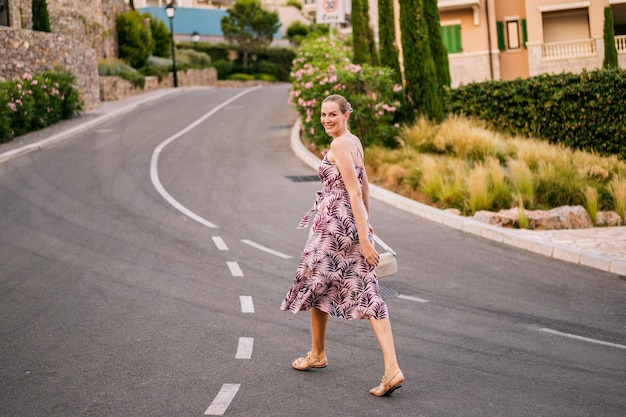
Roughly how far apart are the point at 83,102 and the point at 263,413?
29.7m

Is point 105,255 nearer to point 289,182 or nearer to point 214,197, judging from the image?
point 214,197

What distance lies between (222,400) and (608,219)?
34.8ft

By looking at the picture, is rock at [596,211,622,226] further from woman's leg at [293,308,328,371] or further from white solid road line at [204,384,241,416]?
white solid road line at [204,384,241,416]

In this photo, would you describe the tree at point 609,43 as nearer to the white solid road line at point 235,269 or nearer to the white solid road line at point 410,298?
the white solid road line at point 235,269

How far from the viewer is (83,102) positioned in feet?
110

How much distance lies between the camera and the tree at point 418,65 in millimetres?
22219

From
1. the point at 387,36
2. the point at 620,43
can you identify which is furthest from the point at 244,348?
the point at 620,43

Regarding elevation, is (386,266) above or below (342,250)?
below

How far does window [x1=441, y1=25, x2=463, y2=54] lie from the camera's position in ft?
133

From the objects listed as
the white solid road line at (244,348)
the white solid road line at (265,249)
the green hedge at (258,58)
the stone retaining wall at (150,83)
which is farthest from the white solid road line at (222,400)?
the green hedge at (258,58)

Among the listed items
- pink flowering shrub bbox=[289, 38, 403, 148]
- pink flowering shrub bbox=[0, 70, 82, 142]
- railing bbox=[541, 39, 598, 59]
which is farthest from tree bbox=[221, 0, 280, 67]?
pink flowering shrub bbox=[289, 38, 403, 148]

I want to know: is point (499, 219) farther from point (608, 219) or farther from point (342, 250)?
point (342, 250)

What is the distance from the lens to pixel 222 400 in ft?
20.1

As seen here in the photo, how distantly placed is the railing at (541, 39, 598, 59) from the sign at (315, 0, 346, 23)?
48.7 feet
